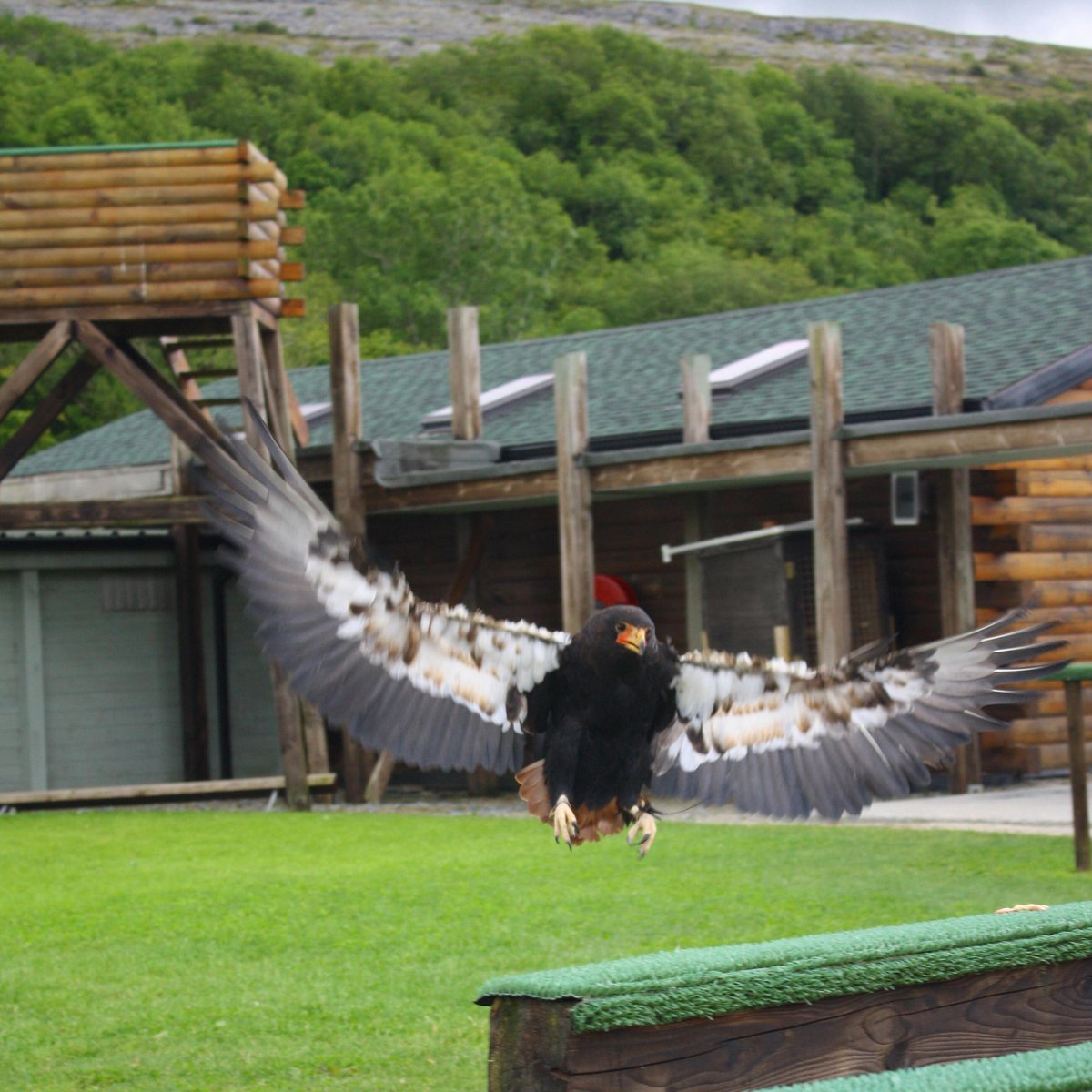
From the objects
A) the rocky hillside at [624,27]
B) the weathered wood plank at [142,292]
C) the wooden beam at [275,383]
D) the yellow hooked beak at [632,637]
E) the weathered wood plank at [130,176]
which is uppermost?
the rocky hillside at [624,27]

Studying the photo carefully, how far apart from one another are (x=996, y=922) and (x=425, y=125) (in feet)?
194

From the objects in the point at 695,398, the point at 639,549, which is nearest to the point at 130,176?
the point at 695,398

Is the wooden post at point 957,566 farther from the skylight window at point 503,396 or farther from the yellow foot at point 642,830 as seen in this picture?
the yellow foot at point 642,830

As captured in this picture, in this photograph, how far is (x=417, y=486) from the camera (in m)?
14.5

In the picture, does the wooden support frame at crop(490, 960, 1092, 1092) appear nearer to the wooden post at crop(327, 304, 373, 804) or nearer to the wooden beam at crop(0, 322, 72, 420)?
the wooden post at crop(327, 304, 373, 804)

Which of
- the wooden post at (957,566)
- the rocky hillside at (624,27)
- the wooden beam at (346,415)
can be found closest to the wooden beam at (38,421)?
the wooden beam at (346,415)

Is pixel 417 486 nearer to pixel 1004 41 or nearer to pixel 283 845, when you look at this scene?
pixel 283 845

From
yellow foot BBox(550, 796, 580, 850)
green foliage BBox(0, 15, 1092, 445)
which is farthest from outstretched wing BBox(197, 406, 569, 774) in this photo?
green foliage BBox(0, 15, 1092, 445)

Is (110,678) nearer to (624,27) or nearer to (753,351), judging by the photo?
(753,351)

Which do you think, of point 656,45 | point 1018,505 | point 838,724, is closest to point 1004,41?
Answer: point 656,45

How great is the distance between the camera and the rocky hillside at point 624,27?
112000 mm

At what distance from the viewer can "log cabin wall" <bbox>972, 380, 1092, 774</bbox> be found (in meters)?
13.7

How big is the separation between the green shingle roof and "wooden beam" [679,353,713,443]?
1100 mm

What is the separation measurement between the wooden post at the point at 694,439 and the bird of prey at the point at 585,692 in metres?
7.46
